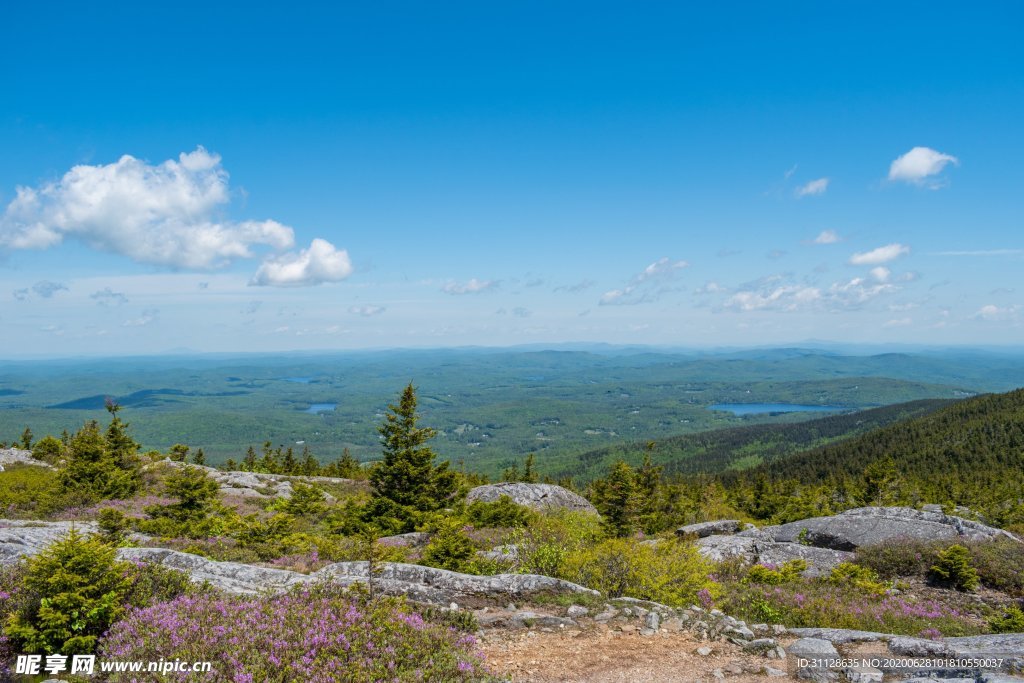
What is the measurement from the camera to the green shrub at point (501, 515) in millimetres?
23188

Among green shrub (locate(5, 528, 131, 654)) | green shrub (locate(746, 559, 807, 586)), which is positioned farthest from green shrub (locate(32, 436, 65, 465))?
green shrub (locate(746, 559, 807, 586))

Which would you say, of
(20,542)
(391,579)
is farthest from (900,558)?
(20,542)

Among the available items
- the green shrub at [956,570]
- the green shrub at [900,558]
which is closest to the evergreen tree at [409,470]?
the green shrub at [900,558]

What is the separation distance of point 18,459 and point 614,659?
51.0 metres

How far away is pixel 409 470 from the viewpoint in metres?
25.1

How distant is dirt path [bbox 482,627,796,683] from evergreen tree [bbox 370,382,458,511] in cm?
1638

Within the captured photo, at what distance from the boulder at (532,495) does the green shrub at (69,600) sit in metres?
26.2

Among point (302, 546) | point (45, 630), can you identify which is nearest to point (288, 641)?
point (45, 630)

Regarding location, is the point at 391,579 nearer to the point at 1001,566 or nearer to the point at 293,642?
the point at 293,642

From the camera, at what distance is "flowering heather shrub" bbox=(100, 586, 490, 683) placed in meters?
6.49

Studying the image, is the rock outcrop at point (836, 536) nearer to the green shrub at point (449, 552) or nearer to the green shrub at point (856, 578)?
the green shrub at point (856, 578)

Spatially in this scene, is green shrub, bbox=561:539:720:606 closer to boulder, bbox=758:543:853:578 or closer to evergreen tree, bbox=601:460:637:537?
boulder, bbox=758:543:853:578

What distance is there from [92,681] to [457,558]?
9.28m

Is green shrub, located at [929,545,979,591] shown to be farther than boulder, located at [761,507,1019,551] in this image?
No
